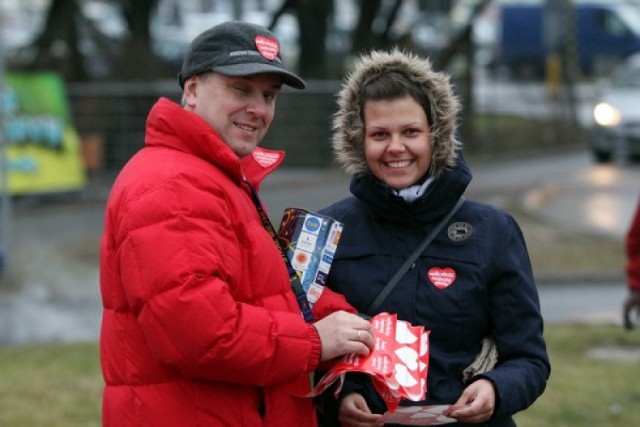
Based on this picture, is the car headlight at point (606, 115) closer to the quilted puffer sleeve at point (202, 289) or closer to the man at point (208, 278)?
the man at point (208, 278)

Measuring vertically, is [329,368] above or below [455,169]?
below

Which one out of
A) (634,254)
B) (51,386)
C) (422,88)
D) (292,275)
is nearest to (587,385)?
(634,254)

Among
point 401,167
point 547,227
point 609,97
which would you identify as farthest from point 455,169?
point 609,97

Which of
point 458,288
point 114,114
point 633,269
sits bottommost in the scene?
point 114,114

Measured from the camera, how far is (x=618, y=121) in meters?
21.4

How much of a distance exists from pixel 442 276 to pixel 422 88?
0.54m

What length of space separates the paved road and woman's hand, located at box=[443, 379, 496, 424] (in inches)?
268

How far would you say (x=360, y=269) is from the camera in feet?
12.0

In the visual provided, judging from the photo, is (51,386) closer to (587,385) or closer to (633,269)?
(587,385)

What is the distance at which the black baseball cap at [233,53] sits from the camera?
128 inches

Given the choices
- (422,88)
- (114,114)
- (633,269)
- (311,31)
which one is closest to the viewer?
(422,88)

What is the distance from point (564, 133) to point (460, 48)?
3.99 m

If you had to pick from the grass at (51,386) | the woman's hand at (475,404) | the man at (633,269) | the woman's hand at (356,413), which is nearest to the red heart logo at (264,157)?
the woman's hand at (356,413)

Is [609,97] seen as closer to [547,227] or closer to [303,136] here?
[303,136]
